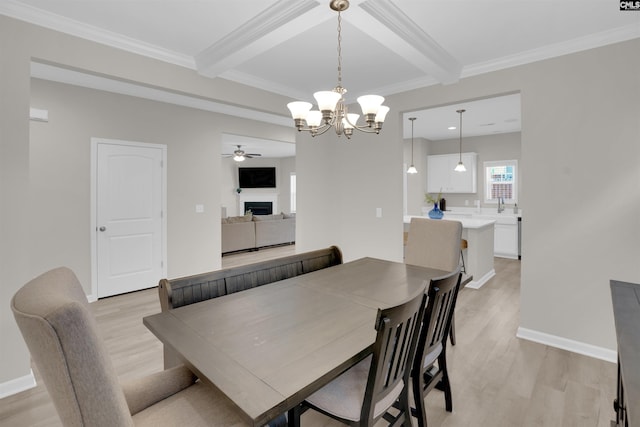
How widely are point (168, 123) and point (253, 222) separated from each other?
315 cm

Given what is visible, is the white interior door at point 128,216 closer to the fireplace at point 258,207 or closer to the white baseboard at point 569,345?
the white baseboard at point 569,345

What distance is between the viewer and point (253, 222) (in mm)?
7359

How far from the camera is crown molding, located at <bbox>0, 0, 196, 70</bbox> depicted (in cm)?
219

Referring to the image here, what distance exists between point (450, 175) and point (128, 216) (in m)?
6.47

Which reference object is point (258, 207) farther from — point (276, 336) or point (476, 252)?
point (276, 336)

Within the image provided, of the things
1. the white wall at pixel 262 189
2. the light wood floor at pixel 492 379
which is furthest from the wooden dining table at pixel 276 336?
the white wall at pixel 262 189

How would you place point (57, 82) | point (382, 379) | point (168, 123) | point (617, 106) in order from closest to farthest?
point (382, 379), point (617, 106), point (57, 82), point (168, 123)

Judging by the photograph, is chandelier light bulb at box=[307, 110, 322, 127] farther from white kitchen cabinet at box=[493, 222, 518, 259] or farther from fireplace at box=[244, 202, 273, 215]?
fireplace at box=[244, 202, 273, 215]

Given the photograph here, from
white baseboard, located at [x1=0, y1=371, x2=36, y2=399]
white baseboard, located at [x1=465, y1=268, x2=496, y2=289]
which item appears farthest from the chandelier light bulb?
white baseboard, located at [x1=465, y1=268, x2=496, y2=289]

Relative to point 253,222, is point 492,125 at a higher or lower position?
higher

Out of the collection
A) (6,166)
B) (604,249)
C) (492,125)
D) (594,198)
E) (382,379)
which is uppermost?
(492,125)

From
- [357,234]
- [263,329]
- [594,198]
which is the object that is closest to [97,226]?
[357,234]

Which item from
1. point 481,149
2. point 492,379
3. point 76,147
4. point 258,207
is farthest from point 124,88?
point 258,207

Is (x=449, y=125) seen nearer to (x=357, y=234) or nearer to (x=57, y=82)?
(x=357, y=234)
